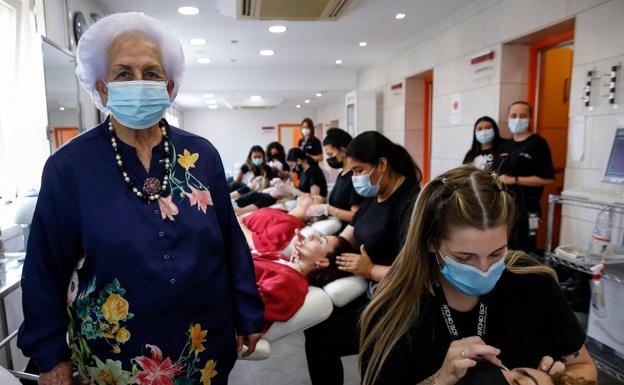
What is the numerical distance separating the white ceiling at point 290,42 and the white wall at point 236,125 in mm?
5644

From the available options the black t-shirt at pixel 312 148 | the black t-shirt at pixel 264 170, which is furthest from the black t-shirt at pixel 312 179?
the black t-shirt at pixel 264 170

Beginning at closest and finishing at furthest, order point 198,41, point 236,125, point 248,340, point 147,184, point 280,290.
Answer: point 147,184, point 248,340, point 280,290, point 198,41, point 236,125

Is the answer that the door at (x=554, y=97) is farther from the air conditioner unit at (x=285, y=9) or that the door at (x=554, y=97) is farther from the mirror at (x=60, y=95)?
the mirror at (x=60, y=95)

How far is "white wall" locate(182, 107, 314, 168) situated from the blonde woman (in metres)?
13.5

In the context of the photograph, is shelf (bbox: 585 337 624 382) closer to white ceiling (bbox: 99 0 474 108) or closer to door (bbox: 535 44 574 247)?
door (bbox: 535 44 574 247)

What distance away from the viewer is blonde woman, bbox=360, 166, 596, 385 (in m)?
1.08

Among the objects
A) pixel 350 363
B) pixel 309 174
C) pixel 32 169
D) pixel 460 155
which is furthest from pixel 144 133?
pixel 460 155

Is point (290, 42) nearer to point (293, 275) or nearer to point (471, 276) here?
point (293, 275)

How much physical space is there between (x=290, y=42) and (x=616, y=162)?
4314 mm

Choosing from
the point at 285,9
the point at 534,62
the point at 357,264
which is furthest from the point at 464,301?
the point at 534,62

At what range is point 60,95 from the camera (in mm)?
2992

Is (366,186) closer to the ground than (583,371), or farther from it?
farther from it

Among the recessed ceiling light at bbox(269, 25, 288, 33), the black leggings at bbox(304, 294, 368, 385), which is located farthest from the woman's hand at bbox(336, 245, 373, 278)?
the recessed ceiling light at bbox(269, 25, 288, 33)

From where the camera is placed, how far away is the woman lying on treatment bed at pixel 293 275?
5.71 ft
